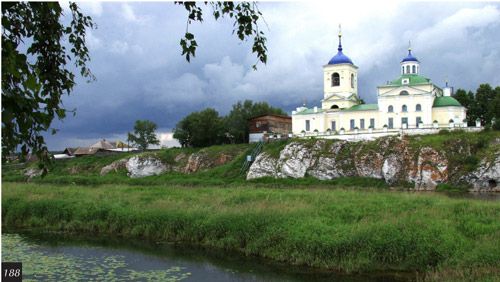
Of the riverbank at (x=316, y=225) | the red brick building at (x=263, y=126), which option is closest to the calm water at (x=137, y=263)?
→ the riverbank at (x=316, y=225)

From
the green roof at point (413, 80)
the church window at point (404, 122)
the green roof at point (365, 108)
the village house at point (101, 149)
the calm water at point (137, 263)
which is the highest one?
the green roof at point (413, 80)

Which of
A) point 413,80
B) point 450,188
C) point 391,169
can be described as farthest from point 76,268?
point 413,80

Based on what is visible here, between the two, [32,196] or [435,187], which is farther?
[435,187]

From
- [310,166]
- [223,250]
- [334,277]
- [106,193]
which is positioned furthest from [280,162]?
[334,277]

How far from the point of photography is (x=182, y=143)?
73.1m

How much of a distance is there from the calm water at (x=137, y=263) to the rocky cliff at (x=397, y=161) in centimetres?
3178

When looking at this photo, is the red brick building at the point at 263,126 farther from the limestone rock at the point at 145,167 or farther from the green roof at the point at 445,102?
the green roof at the point at 445,102

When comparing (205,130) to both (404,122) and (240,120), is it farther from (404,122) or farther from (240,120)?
(404,122)

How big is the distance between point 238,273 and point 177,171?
46.7 meters

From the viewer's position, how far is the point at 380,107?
56156 millimetres

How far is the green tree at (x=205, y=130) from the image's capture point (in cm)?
6762

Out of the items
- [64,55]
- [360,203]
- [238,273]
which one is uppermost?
[64,55]

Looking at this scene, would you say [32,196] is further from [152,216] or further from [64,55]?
[64,55]

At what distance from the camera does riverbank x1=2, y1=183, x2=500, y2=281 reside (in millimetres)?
13977
